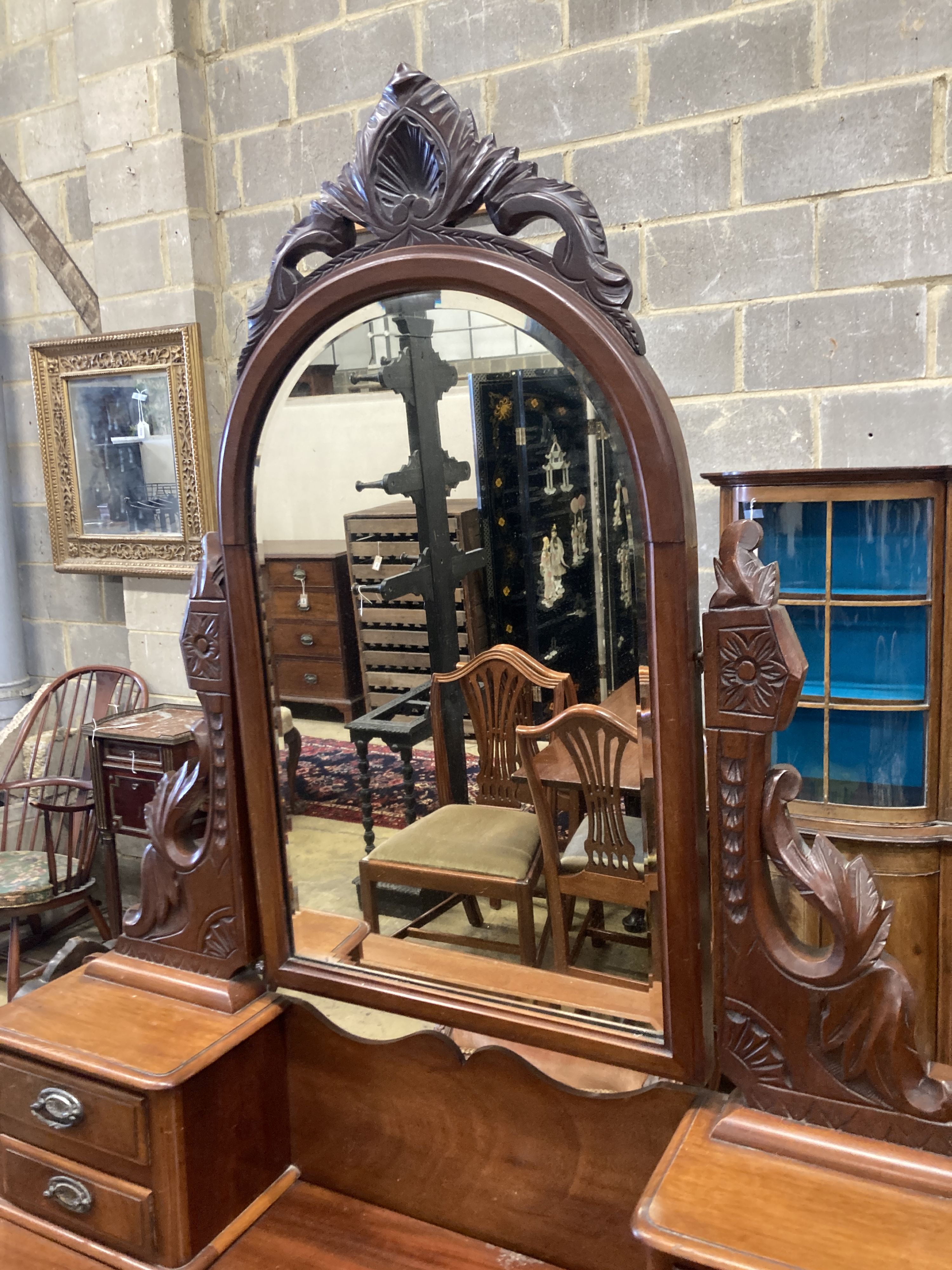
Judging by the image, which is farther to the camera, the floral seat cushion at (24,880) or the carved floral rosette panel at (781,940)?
the floral seat cushion at (24,880)

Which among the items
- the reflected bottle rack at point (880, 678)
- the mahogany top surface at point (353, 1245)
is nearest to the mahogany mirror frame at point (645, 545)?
the mahogany top surface at point (353, 1245)

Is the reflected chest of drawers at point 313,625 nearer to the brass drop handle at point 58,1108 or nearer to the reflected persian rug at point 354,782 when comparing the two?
the reflected persian rug at point 354,782

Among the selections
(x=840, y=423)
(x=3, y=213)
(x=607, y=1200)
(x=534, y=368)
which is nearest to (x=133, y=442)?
(x=3, y=213)

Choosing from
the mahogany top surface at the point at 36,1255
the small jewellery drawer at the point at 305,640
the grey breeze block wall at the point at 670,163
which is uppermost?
the grey breeze block wall at the point at 670,163

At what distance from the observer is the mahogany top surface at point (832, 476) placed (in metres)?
1.80

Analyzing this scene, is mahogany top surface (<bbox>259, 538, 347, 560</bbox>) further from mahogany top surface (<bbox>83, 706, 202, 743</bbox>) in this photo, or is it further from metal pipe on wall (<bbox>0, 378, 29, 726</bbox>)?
metal pipe on wall (<bbox>0, 378, 29, 726</bbox>)

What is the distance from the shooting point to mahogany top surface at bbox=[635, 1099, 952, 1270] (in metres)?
0.66

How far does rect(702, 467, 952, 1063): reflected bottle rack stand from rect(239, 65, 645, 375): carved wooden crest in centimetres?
120

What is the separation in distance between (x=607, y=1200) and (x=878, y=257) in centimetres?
184

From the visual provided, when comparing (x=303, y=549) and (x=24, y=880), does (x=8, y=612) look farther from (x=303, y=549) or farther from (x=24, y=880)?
(x=303, y=549)

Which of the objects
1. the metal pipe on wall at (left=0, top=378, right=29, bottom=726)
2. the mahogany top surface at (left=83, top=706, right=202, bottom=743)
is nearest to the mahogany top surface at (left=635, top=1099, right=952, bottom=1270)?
the mahogany top surface at (left=83, top=706, right=202, bottom=743)

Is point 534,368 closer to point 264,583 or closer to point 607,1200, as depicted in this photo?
point 264,583

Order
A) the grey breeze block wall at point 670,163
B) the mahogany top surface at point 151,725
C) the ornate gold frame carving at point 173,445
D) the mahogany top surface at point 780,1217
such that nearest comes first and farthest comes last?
1. the mahogany top surface at point 780,1217
2. the grey breeze block wall at point 670,163
3. the mahogany top surface at point 151,725
4. the ornate gold frame carving at point 173,445

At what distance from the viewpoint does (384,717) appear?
1081 mm
